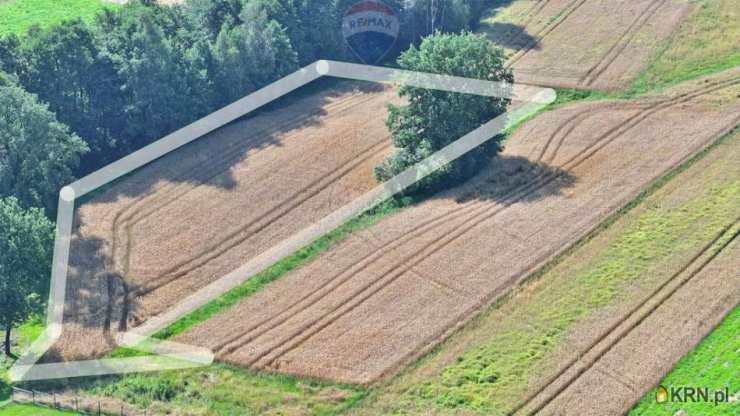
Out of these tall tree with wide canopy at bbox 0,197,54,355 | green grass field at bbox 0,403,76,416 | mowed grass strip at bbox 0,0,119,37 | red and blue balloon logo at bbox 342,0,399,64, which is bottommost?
green grass field at bbox 0,403,76,416

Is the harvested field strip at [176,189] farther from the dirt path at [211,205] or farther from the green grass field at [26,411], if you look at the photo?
the green grass field at [26,411]

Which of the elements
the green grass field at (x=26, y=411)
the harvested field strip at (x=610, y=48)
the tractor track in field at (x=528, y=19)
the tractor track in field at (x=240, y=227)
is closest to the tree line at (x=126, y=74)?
the tractor track in field at (x=240, y=227)

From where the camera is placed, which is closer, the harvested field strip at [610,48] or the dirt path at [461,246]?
the dirt path at [461,246]

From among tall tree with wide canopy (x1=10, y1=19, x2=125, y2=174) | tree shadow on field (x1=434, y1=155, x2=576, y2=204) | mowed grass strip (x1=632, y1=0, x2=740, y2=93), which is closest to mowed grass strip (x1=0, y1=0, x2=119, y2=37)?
tall tree with wide canopy (x1=10, y1=19, x2=125, y2=174)

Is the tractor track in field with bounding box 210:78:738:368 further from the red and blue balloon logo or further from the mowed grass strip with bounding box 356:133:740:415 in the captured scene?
the red and blue balloon logo

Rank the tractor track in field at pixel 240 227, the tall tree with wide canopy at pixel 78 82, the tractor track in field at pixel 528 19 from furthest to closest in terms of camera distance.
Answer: the tractor track in field at pixel 528 19
the tall tree with wide canopy at pixel 78 82
the tractor track in field at pixel 240 227

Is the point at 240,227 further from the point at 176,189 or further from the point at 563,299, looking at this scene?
the point at 563,299
